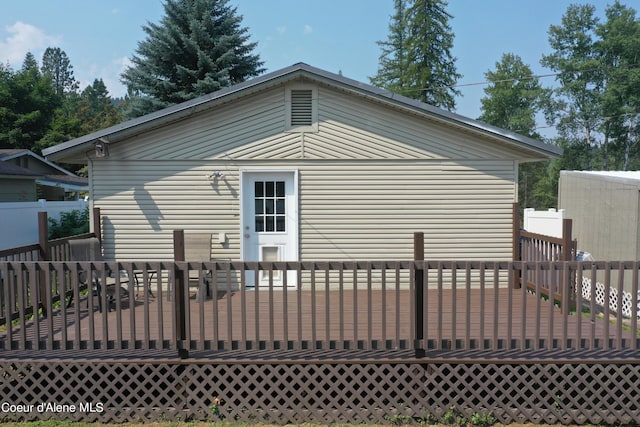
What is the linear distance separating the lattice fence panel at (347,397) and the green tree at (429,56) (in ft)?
80.3

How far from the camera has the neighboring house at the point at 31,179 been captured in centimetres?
1535

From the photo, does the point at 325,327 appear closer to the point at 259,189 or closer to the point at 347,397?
the point at 347,397

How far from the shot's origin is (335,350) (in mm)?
4141

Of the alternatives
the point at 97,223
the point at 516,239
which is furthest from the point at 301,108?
the point at 516,239

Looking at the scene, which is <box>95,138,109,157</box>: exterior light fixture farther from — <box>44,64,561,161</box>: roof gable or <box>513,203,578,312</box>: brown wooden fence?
<box>513,203,578,312</box>: brown wooden fence

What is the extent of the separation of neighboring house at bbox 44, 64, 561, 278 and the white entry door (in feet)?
0.05

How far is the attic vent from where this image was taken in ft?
23.2

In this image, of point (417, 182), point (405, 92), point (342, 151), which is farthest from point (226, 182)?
point (405, 92)

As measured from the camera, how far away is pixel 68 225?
15281 mm

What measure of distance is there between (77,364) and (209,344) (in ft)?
3.70

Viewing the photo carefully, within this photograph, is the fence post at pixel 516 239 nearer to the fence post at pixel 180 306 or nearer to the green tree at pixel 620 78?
the fence post at pixel 180 306

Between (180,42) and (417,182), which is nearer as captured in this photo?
(417,182)

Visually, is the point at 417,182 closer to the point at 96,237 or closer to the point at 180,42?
the point at 96,237

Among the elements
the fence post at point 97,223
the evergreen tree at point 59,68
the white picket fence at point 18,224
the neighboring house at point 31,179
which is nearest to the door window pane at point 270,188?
the fence post at point 97,223
